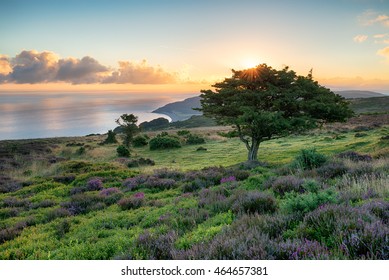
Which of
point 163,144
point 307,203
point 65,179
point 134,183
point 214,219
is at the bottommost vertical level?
point 163,144

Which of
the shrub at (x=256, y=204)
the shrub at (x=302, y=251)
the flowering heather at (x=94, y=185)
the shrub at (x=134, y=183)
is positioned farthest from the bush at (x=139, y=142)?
the shrub at (x=302, y=251)

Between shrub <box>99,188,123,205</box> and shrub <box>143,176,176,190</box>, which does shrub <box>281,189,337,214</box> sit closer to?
shrub <box>99,188,123,205</box>

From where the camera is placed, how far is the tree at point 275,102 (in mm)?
17586

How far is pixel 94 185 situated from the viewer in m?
14.0

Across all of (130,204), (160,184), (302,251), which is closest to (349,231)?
(302,251)

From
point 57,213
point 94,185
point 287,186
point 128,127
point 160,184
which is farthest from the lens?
point 128,127

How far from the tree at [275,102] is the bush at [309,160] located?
429cm

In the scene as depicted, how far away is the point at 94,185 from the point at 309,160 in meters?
10.8

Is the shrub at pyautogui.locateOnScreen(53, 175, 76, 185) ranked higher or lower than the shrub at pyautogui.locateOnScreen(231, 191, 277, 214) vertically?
lower

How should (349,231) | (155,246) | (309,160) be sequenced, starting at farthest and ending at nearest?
1. (309,160)
2. (155,246)
3. (349,231)

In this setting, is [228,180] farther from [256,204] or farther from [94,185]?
[94,185]

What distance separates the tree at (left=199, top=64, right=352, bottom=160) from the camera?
17.6 m

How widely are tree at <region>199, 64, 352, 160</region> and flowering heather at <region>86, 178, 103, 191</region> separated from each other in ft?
30.7

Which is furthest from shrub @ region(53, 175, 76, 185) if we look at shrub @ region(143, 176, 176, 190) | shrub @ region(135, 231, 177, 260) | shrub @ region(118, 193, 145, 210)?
shrub @ region(135, 231, 177, 260)
